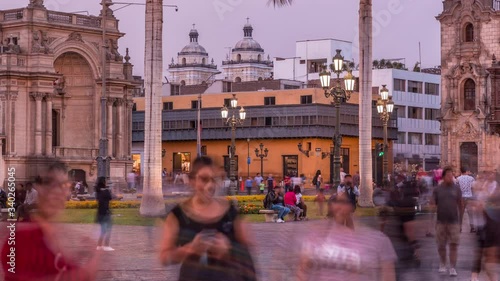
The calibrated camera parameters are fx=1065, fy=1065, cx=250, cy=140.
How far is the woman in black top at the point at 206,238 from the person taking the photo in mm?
6832

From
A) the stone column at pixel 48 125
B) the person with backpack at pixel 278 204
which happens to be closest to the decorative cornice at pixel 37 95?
the stone column at pixel 48 125

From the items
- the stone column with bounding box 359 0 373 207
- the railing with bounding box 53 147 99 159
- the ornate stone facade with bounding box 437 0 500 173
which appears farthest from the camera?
the ornate stone facade with bounding box 437 0 500 173

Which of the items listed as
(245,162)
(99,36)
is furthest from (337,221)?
(245,162)

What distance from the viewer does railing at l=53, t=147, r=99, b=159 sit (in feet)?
194

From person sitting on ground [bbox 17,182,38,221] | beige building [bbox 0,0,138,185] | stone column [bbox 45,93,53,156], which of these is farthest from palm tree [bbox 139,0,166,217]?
stone column [bbox 45,93,53,156]

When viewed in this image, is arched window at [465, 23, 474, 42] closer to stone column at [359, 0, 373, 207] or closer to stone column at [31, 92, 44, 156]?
stone column at [31, 92, 44, 156]

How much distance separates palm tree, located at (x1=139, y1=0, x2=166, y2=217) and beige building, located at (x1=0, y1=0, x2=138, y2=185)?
25893 mm

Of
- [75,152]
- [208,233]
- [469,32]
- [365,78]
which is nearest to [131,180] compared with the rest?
[75,152]

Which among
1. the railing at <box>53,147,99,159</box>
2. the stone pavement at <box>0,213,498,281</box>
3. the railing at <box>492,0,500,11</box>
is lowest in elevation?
the stone pavement at <box>0,213,498,281</box>

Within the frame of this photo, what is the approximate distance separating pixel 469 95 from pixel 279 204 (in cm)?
4034

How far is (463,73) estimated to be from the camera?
A: 228 ft

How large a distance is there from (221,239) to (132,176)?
175 ft

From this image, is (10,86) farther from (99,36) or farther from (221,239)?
(221,239)

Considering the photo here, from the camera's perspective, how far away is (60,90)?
6038 cm
